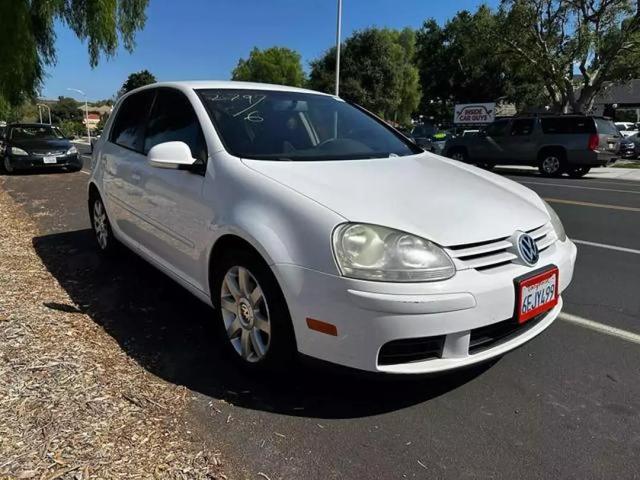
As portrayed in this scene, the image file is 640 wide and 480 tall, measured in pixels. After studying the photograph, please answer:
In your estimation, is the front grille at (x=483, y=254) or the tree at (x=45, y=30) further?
the tree at (x=45, y=30)

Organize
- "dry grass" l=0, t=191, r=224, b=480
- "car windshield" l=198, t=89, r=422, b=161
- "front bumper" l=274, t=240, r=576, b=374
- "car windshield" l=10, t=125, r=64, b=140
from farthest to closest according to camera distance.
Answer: "car windshield" l=10, t=125, r=64, b=140 → "car windshield" l=198, t=89, r=422, b=161 → "front bumper" l=274, t=240, r=576, b=374 → "dry grass" l=0, t=191, r=224, b=480

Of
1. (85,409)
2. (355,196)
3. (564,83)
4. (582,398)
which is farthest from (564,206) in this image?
(564,83)

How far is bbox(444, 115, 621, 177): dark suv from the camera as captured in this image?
48.9ft

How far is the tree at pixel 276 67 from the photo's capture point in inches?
2080

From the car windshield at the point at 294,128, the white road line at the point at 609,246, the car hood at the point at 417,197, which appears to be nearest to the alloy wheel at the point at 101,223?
the car windshield at the point at 294,128

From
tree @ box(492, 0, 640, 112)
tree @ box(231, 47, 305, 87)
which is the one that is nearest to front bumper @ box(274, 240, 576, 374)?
tree @ box(492, 0, 640, 112)

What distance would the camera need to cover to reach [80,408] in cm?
252

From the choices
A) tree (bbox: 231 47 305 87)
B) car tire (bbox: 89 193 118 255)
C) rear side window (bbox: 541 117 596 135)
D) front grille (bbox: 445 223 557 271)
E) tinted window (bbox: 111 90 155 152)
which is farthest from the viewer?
tree (bbox: 231 47 305 87)

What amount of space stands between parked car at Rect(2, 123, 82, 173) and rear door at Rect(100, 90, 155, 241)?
9.76m

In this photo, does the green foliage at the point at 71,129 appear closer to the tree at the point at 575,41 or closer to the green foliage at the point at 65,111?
the green foliage at the point at 65,111

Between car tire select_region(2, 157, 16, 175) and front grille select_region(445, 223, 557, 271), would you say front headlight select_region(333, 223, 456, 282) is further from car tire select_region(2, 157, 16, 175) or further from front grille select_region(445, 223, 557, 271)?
car tire select_region(2, 157, 16, 175)

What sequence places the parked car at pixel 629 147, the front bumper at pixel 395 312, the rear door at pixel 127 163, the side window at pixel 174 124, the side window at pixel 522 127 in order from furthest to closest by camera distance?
the parked car at pixel 629 147 → the side window at pixel 522 127 → the rear door at pixel 127 163 → the side window at pixel 174 124 → the front bumper at pixel 395 312

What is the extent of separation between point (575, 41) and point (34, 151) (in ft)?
65.9

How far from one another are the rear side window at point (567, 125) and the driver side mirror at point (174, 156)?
47.9 ft
